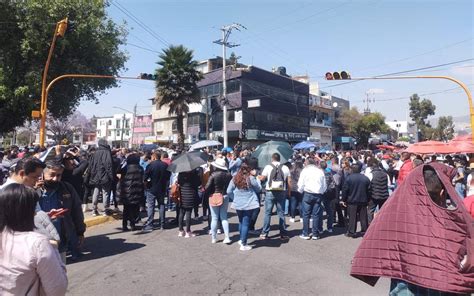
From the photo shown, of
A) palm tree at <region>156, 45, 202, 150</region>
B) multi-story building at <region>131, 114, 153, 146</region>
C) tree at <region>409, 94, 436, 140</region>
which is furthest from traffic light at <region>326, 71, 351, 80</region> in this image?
tree at <region>409, 94, 436, 140</region>

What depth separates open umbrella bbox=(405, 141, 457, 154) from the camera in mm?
12055

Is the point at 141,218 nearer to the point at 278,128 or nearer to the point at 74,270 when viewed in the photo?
the point at 74,270

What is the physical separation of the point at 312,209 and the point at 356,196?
1.11 metres

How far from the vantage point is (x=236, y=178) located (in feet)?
25.0

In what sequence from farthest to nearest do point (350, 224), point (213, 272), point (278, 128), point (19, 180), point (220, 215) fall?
point (278, 128) → point (350, 224) → point (220, 215) → point (213, 272) → point (19, 180)

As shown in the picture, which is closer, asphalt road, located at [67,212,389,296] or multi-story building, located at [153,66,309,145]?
asphalt road, located at [67,212,389,296]

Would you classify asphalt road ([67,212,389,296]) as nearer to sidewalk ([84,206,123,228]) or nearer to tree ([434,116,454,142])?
sidewalk ([84,206,123,228])

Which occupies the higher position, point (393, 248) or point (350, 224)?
point (393, 248)

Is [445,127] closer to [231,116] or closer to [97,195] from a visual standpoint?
[231,116]

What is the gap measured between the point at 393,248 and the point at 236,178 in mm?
4965

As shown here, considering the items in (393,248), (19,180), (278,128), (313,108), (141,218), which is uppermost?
(313,108)

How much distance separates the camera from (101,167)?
9758 millimetres

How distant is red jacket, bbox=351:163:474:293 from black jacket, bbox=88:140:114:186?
8.05 metres

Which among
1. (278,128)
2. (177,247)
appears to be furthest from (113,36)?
(278,128)
